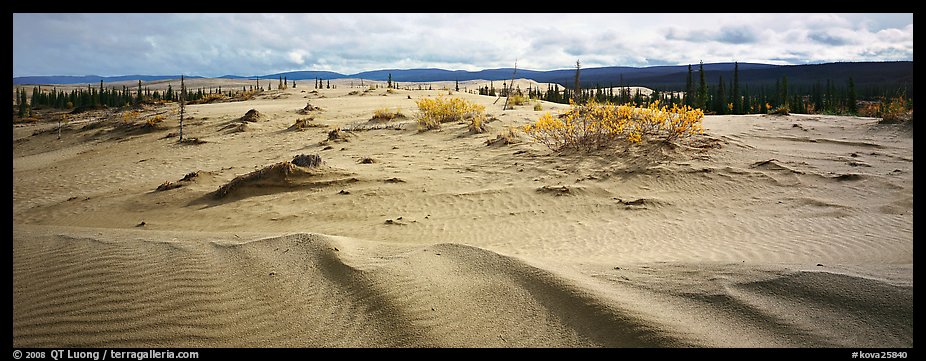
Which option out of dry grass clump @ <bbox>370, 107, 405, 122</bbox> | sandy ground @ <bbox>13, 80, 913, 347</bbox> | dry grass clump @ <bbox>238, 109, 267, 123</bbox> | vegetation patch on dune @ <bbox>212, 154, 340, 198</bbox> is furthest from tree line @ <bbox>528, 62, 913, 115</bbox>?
vegetation patch on dune @ <bbox>212, 154, 340, 198</bbox>

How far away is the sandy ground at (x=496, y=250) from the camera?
2.84 m

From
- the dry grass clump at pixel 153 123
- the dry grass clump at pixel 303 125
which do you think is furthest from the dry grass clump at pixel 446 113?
the dry grass clump at pixel 153 123

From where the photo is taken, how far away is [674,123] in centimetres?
952

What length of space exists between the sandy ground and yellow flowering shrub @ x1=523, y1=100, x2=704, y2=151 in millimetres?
550

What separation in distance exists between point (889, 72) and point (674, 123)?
385 ft

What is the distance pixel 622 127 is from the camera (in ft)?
32.0

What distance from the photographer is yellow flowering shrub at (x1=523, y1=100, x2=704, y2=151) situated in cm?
955

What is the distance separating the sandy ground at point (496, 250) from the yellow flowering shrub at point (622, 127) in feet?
1.80

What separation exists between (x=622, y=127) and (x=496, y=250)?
6.07 metres

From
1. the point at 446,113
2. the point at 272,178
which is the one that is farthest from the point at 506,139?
the point at 272,178

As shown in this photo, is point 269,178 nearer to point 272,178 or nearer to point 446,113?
point 272,178

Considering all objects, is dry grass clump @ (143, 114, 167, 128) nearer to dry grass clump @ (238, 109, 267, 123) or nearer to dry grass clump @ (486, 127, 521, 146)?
dry grass clump @ (238, 109, 267, 123)

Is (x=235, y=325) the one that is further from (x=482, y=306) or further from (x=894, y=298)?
(x=894, y=298)

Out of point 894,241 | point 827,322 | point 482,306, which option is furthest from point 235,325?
point 894,241
